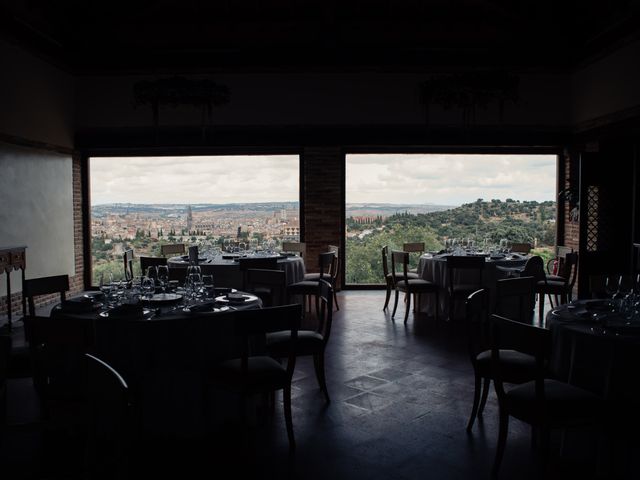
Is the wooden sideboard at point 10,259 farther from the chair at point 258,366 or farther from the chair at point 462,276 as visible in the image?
the chair at point 462,276

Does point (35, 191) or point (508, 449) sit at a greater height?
point (35, 191)

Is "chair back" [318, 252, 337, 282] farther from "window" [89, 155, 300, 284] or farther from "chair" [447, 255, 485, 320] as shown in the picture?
"window" [89, 155, 300, 284]

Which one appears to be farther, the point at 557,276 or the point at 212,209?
the point at 212,209

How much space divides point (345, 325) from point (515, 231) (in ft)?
15.8

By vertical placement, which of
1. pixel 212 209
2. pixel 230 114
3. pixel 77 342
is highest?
pixel 230 114

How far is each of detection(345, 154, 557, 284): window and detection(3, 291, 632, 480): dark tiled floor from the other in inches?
203

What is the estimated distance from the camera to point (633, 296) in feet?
13.2

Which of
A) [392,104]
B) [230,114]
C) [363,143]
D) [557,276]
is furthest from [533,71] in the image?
[230,114]

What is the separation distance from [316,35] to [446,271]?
492 cm

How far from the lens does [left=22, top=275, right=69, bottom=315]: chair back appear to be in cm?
465

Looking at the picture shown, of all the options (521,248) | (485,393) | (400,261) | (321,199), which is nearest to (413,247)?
(400,261)

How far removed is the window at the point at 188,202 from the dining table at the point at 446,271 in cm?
328

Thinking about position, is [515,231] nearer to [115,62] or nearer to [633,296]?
[633,296]

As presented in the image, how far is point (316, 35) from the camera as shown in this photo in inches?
385
